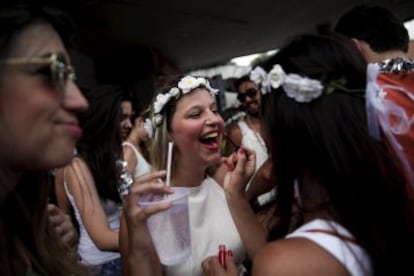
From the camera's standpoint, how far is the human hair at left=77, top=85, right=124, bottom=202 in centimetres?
265

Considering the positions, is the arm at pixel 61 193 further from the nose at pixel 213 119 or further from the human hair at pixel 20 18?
the human hair at pixel 20 18

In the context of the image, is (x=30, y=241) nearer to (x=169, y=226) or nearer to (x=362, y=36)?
(x=169, y=226)

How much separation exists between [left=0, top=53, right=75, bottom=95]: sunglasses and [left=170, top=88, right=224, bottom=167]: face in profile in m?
0.99

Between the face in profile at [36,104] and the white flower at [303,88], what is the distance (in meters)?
0.63

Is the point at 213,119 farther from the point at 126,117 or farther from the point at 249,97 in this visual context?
the point at 249,97

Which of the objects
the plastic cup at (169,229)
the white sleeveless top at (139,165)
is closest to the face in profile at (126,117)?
the white sleeveless top at (139,165)

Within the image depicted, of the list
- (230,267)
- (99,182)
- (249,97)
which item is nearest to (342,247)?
(230,267)

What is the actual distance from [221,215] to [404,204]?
3.10 feet

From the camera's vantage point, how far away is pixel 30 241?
1.28 meters

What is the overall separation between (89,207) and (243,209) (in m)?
0.93

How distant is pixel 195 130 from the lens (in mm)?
2049

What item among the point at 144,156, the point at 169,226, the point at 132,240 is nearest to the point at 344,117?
the point at 169,226

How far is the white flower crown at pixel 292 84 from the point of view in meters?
1.17

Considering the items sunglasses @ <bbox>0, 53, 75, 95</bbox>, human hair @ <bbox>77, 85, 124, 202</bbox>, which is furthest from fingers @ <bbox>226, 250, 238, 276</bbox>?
human hair @ <bbox>77, 85, 124, 202</bbox>
